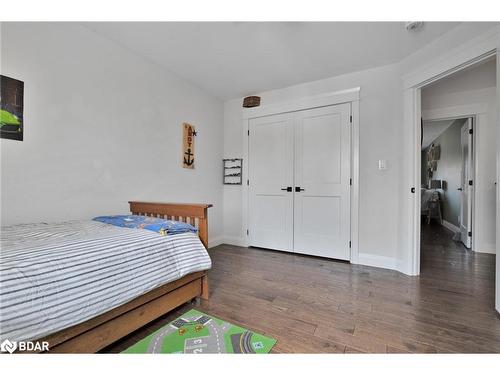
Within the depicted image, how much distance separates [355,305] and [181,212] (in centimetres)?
156

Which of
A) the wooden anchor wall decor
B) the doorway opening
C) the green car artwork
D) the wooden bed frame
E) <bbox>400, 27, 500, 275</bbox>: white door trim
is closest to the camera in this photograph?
the wooden bed frame

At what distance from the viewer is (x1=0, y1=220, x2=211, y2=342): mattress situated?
34.6 inches

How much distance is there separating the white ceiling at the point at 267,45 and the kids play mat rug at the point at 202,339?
230cm

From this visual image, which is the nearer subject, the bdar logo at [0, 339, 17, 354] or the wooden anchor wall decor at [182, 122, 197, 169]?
the bdar logo at [0, 339, 17, 354]

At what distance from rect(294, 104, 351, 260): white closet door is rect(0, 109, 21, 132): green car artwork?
8.94 ft

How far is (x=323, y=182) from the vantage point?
297 cm

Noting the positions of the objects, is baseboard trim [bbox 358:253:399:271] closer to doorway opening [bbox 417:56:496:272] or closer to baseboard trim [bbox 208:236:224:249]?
doorway opening [bbox 417:56:496:272]

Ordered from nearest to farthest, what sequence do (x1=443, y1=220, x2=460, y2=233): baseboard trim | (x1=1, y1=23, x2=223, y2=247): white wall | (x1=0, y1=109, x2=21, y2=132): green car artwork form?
(x1=0, y1=109, x2=21, y2=132): green car artwork, (x1=1, y1=23, x2=223, y2=247): white wall, (x1=443, y1=220, x2=460, y2=233): baseboard trim

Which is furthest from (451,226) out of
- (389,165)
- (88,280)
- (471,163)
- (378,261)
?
(88,280)

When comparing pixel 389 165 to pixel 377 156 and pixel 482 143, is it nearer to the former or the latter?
pixel 377 156

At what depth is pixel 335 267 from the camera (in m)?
2.64

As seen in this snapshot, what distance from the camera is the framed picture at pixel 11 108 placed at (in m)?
1.54

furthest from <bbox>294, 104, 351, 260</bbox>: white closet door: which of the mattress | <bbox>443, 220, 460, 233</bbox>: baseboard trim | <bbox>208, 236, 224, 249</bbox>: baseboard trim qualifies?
<bbox>443, 220, 460, 233</bbox>: baseboard trim

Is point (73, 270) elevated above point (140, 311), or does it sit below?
above
